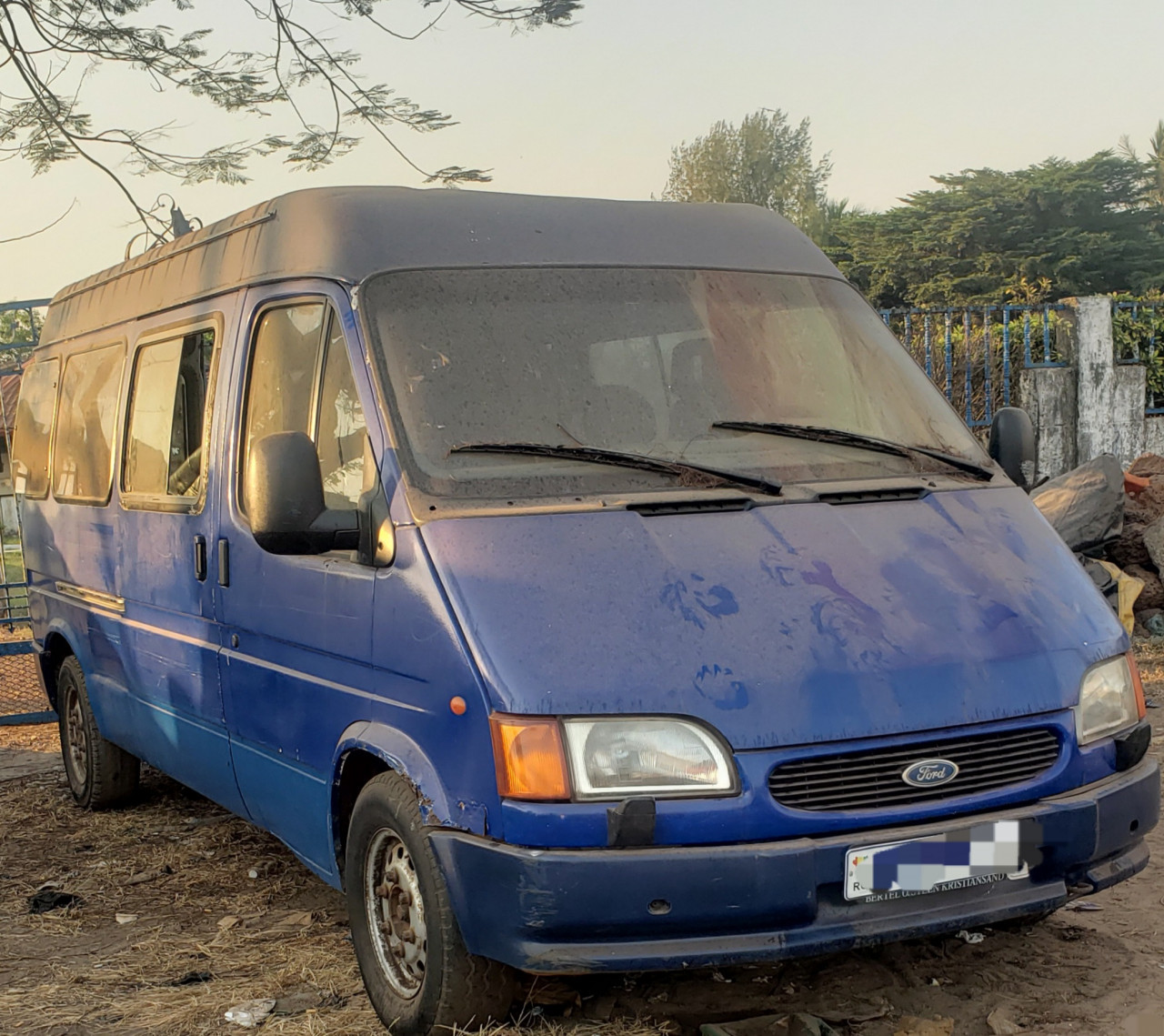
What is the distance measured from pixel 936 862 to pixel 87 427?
4820mm

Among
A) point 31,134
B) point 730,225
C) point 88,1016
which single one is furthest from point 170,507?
point 31,134

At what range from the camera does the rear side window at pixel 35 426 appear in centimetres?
759

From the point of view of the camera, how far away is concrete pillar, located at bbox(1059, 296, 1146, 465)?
13.5m

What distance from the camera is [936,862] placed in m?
3.43

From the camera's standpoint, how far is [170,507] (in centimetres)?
540

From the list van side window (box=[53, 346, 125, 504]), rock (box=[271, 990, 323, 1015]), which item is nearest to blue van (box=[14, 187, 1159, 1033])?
rock (box=[271, 990, 323, 1015])

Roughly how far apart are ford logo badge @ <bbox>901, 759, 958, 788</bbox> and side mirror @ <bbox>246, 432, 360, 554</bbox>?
1.60 metres

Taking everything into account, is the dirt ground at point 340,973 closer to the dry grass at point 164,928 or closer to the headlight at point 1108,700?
the dry grass at point 164,928

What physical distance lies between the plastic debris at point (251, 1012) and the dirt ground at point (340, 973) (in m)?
0.05

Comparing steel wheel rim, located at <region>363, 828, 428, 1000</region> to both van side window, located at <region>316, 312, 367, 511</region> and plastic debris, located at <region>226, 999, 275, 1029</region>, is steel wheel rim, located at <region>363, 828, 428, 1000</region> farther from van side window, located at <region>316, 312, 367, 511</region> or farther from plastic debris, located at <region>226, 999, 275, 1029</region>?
van side window, located at <region>316, 312, 367, 511</region>

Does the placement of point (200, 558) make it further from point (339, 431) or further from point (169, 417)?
point (339, 431)

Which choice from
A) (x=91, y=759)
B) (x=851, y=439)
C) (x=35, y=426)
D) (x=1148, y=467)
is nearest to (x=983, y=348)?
(x=1148, y=467)

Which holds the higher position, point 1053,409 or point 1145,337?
point 1145,337

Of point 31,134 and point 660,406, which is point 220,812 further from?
point 31,134
